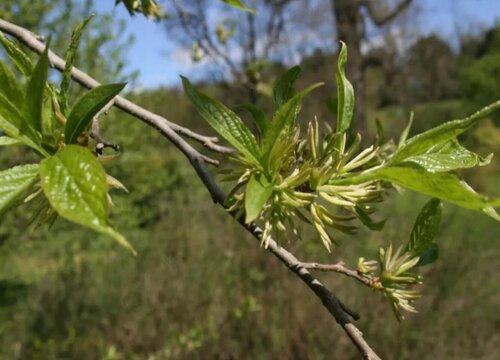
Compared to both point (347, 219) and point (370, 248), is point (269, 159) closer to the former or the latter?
point (347, 219)

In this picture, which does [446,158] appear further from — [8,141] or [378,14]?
[378,14]

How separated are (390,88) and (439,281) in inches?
668

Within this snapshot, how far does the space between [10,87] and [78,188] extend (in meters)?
0.12

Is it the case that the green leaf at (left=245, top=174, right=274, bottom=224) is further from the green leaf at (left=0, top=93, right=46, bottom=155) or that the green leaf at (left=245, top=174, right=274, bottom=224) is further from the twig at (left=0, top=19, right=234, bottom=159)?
the twig at (left=0, top=19, right=234, bottom=159)

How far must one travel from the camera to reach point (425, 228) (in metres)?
0.68

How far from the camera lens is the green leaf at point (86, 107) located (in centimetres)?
49

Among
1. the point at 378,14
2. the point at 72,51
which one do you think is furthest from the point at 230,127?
the point at 378,14

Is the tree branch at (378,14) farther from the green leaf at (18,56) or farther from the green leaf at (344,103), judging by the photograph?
the green leaf at (18,56)

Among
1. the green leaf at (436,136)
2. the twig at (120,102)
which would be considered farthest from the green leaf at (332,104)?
the green leaf at (436,136)

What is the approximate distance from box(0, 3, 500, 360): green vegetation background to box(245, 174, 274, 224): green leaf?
7.93 ft

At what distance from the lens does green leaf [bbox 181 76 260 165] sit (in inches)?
21.6

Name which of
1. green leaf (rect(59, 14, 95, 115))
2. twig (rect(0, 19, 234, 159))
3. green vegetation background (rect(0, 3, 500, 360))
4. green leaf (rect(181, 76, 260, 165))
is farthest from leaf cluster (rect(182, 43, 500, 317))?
green vegetation background (rect(0, 3, 500, 360))

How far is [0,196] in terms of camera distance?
0.42m

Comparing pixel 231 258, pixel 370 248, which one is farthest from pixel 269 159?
pixel 370 248
